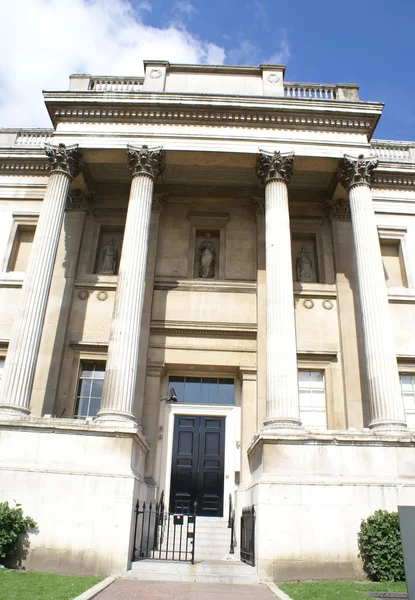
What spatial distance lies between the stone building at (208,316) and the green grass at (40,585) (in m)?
0.75

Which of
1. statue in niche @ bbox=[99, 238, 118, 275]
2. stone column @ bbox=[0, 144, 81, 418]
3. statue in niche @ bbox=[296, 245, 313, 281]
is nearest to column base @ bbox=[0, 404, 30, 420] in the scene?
stone column @ bbox=[0, 144, 81, 418]

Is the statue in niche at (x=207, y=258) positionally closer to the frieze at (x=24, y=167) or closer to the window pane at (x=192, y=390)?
the window pane at (x=192, y=390)

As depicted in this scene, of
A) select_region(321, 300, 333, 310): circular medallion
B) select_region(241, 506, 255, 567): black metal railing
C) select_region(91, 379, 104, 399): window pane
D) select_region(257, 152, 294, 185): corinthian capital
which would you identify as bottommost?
select_region(241, 506, 255, 567): black metal railing

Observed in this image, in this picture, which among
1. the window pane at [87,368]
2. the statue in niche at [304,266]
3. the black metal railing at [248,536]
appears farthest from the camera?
the statue in niche at [304,266]

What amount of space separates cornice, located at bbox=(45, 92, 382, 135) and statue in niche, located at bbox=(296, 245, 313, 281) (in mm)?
4375

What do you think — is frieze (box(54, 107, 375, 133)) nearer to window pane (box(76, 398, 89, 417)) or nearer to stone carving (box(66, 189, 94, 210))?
stone carving (box(66, 189, 94, 210))

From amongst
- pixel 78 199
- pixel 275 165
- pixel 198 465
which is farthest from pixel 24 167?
pixel 198 465

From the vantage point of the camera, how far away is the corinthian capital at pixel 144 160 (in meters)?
15.2

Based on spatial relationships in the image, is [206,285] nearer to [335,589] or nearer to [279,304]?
[279,304]

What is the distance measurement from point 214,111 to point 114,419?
32.8ft

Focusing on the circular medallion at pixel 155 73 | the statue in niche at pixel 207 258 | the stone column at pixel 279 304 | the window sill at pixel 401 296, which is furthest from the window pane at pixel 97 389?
the circular medallion at pixel 155 73

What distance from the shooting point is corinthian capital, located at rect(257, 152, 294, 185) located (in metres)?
15.2

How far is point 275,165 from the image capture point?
15188 millimetres

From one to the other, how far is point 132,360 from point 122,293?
1.90 metres
